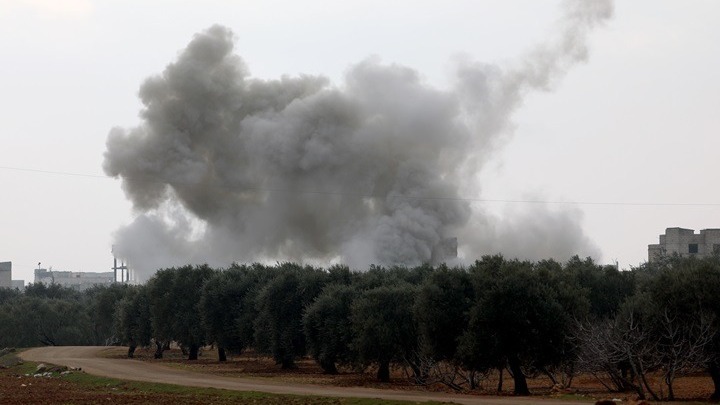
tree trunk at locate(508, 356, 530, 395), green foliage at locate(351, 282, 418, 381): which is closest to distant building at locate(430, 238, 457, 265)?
green foliage at locate(351, 282, 418, 381)

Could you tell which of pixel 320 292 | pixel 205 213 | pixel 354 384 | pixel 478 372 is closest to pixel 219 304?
pixel 320 292

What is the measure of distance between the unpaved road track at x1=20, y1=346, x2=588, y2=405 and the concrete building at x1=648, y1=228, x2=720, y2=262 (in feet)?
247

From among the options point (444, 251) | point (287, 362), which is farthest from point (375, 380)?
point (444, 251)

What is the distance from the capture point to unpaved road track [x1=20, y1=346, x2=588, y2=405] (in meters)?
36.4

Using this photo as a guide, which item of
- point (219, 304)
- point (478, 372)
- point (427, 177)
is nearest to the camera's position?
point (478, 372)

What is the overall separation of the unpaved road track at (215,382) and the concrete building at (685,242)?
75.2 meters

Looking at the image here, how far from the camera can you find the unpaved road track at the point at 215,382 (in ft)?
120

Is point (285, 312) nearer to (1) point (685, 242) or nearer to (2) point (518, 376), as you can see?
(2) point (518, 376)

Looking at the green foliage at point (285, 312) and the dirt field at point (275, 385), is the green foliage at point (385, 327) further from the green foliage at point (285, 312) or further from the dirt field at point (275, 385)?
the green foliage at point (285, 312)

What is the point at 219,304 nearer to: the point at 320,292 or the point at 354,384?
the point at 320,292

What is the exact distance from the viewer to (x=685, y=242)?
132 meters

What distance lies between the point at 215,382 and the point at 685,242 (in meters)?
94.5

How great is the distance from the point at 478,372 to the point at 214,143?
255ft

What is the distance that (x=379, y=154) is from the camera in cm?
10881
